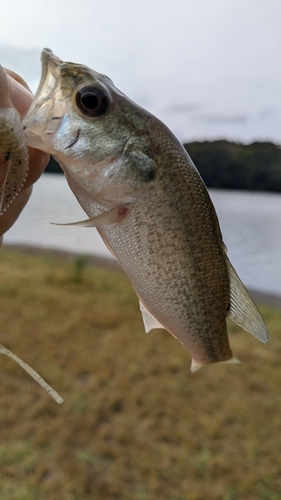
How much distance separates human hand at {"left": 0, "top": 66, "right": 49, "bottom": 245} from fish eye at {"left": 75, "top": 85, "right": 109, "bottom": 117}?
0.14 metres

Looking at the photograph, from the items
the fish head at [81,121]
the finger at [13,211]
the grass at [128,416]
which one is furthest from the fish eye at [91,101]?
the grass at [128,416]

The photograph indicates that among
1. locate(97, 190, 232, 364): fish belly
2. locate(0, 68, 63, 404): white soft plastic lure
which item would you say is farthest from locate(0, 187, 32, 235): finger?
locate(97, 190, 232, 364): fish belly

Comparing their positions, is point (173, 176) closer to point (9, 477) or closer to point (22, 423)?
point (9, 477)

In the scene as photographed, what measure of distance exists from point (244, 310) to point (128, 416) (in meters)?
2.91

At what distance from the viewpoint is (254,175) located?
1164 cm

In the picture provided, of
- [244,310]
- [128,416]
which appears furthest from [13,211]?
[128,416]

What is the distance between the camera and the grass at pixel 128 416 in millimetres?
2746

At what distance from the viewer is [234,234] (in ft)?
56.1

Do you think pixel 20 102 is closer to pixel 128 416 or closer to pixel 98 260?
pixel 128 416

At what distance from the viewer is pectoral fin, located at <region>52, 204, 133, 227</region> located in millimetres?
744

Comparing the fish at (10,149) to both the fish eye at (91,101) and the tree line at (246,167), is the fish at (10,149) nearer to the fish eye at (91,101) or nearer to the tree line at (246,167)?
the fish eye at (91,101)

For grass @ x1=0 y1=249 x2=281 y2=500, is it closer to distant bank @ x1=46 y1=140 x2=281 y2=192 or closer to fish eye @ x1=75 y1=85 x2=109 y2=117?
fish eye @ x1=75 y1=85 x2=109 y2=117

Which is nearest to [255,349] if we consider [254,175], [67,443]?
[67,443]

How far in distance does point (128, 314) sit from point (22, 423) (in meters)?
2.87
